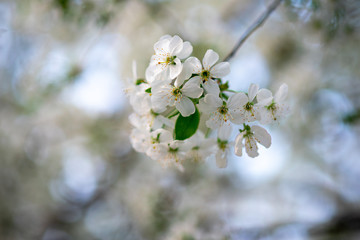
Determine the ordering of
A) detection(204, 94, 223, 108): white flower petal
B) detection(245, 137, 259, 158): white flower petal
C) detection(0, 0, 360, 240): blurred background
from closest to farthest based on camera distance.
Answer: detection(204, 94, 223, 108): white flower petal, detection(245, 137, 259, 158): white flower petal, detection(0, 0, 360, 240): blurred background

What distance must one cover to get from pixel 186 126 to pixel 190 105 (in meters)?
0.06

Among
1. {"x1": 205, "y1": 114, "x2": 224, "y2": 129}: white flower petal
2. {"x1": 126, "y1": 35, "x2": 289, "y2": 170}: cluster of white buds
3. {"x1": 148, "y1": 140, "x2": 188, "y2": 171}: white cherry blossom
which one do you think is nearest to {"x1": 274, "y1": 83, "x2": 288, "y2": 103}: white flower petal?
{"x1": 126, "y1": 35, "x2": 289, "y2": 170}: cluster of white buds

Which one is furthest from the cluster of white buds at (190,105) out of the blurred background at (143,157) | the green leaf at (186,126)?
the blurred background at (143,157)

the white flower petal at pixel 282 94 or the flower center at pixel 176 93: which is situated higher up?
the white flower petal at pixel 282 94

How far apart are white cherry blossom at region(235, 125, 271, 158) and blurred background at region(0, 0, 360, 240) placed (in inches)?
32.6

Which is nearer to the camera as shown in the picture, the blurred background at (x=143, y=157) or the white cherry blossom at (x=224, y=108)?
the white cherry blossom at (x=224, y=108)

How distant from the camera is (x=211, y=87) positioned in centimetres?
68

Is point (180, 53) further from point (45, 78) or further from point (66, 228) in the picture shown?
point (66, 228)

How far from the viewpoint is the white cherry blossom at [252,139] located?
77 cm

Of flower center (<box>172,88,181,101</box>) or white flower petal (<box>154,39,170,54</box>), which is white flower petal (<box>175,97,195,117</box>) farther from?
white flower petal (<box>154,39,170,54</box>)

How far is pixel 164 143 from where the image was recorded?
774 mm

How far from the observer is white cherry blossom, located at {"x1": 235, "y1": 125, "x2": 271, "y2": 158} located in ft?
2.53

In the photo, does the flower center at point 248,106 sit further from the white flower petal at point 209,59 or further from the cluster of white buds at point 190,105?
the white flower petal at point 209,59

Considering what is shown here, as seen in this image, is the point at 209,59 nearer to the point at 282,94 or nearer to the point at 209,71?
the point at 209,71
